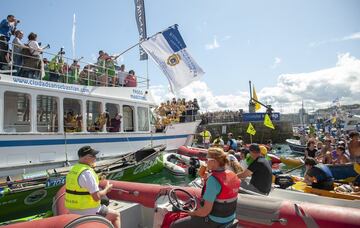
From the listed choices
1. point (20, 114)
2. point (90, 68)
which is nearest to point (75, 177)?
point (20, 114)

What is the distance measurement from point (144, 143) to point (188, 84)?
10.5 feet

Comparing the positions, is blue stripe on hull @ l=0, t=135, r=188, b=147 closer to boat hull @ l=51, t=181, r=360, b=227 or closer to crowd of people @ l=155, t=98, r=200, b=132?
crowd of people @ l=155, t=98, r=200, b=132

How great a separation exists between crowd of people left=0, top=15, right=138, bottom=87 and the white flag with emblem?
1.96m

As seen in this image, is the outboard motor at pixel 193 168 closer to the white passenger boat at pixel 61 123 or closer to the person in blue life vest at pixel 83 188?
the white passenger boat at pixel 61 123

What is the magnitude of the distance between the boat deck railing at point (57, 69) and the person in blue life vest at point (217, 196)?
7455 millimetres

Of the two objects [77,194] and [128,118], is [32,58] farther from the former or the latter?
[77,194]

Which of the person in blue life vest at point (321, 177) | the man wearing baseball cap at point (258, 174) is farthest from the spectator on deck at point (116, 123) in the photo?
the person in blue life vest at point (321, 177)

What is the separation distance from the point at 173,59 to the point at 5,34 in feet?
19.1

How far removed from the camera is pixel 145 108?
14.1 metres

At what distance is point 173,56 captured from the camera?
12.4 metres

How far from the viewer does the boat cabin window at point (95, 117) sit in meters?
11.6

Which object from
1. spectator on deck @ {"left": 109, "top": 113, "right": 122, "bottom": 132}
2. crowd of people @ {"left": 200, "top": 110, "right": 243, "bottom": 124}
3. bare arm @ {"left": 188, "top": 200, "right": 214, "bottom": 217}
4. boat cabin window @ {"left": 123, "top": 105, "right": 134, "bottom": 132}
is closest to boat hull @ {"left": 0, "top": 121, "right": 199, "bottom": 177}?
spectator on deck @ {"left": 109, "top": 113, "right": 122, "bottom": 132}

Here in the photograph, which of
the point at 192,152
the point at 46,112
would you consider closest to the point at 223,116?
the point at 192,152

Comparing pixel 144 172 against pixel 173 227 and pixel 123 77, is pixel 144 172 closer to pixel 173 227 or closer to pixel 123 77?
pixel 123 77
